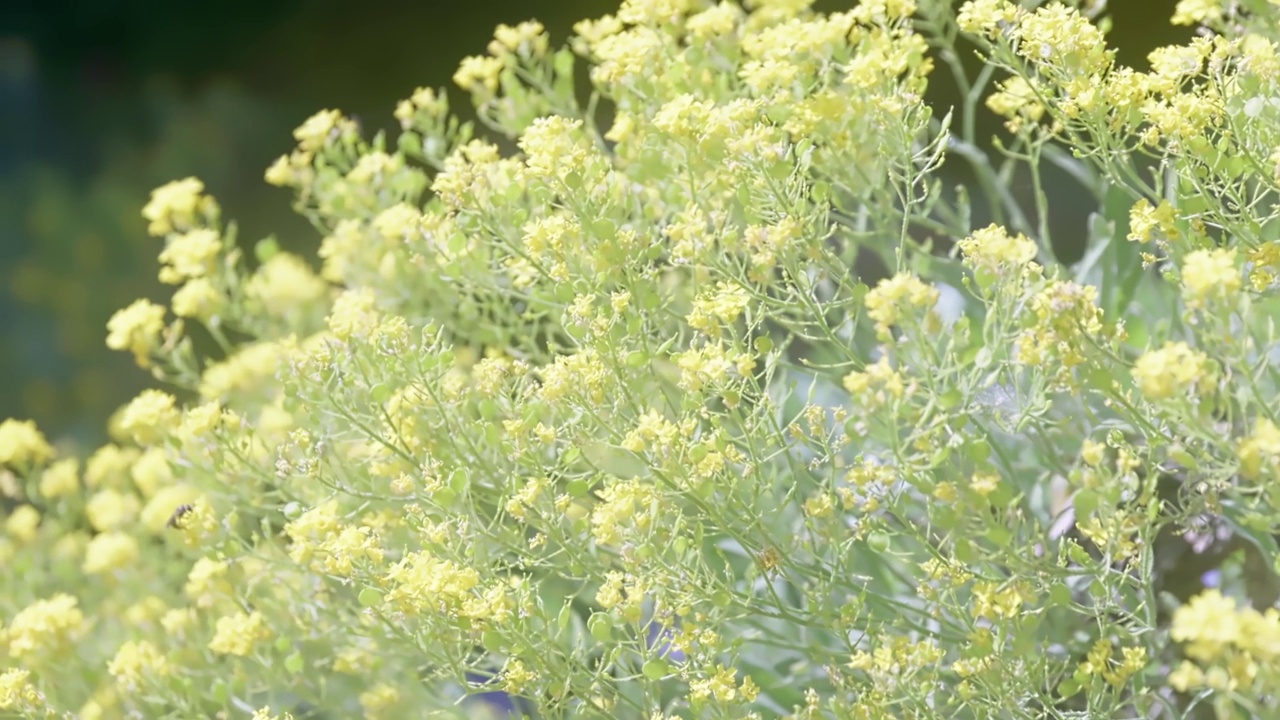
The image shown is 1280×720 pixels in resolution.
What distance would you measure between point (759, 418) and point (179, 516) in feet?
1.44

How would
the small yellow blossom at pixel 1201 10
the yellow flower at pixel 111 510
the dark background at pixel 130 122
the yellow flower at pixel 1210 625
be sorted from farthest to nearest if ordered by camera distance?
the dark background at pixel 130 122 → the yellow flower at pixel 111 510 → the small yellow blossom at pixel 1201 10 → the yellow flower at pixel 1210 625

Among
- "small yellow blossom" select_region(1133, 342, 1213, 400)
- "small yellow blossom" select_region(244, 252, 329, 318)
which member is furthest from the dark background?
"small yellow blossom" select_region(1133, 342, 1213, 400)

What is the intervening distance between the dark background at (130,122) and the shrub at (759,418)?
871 mm

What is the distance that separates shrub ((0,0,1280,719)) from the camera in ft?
2.15

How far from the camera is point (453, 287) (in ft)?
2.96

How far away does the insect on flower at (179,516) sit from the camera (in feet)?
2.71

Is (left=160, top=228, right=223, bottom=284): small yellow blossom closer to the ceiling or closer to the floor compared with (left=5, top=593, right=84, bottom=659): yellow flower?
closer to the ceiling

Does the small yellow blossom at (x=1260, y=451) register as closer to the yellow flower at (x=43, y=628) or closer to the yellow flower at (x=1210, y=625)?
the yellow flower at (x=1210, y=625)

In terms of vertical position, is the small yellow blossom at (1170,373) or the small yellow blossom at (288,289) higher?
the small yellow blossom at (288,289)

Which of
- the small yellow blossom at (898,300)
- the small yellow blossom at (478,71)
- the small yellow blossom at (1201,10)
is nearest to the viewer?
the small yellow blossom at (898,300)

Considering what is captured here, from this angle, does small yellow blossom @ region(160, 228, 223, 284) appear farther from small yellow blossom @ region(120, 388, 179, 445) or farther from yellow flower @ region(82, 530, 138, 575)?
yellow flower @ region(82, 530, 138, 575)

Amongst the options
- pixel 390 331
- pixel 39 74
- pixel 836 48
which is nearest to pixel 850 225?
pixel 836 48

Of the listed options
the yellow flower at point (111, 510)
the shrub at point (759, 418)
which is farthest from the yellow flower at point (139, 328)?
the yellow flower at point (111, 510)

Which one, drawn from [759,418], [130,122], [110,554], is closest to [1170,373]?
[759,418]
